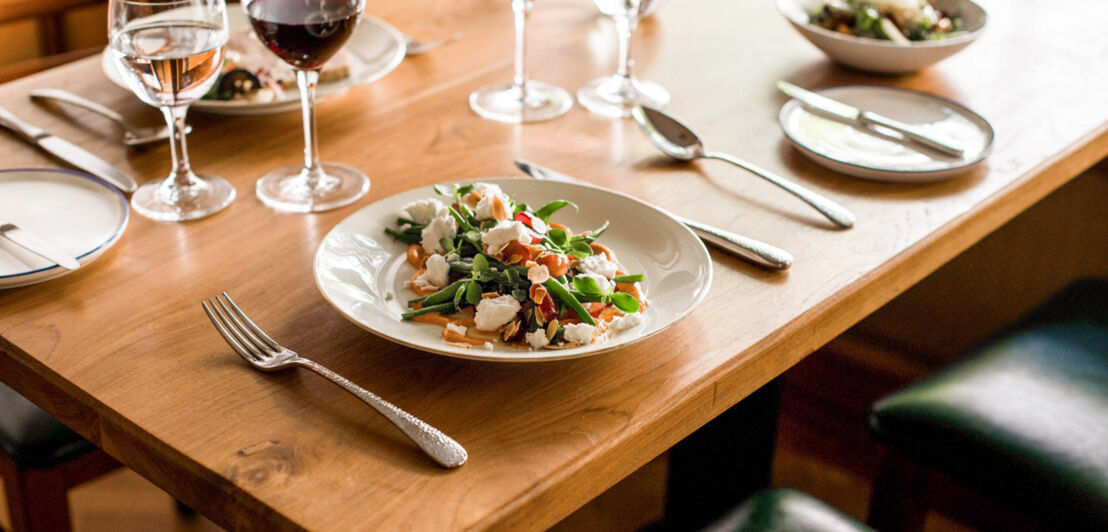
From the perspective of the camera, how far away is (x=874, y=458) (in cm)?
215

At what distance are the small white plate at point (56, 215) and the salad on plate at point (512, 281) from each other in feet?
1.07

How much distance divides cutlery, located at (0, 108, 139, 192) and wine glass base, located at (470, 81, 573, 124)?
1.49 ft

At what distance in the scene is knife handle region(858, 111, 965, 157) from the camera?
123 cm

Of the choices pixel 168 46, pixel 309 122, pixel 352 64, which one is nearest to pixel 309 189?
pixel 309 122

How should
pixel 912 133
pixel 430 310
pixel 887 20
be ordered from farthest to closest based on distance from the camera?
pixel 887 20 < pixel 912 133 < pixel 430 310

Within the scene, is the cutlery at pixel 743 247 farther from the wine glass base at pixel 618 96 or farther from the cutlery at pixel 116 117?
the cutlery at pixel 116 117

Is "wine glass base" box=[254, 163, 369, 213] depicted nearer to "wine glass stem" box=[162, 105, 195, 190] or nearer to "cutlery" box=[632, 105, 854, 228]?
"wine glass stem" box=[162, 105, 195, 190]

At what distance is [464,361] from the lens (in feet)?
2.81

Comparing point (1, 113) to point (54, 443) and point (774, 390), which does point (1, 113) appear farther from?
point (774, 390)

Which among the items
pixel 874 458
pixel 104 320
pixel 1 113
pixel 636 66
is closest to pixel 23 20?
pixel 1 113

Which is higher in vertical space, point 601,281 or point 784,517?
point 601,281

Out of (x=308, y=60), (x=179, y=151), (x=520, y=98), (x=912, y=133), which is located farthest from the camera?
(x=520, y=98)

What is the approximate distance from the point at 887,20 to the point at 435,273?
0.96m

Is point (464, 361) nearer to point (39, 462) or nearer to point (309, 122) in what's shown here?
point (309, 122)
